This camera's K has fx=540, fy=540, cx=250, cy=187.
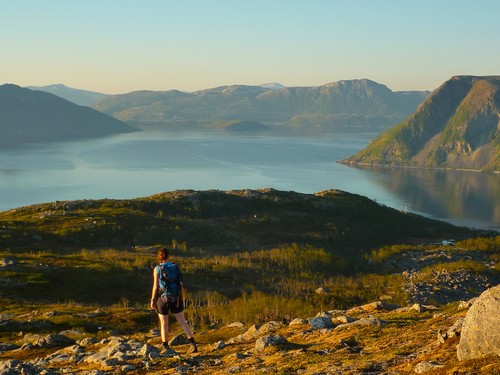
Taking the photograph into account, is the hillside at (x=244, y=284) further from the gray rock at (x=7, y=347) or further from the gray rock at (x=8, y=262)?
the gray rock at (x=8, y=262)

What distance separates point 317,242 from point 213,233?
15.9m

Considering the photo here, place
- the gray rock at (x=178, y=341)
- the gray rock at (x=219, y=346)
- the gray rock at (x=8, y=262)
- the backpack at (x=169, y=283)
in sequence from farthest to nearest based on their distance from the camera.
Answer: the gray rock at (x=8, y=262) → the gray rock at (x=178, y=341) → the gray rock at (x=219, y=346) → the backpack at (x=169, y=283)

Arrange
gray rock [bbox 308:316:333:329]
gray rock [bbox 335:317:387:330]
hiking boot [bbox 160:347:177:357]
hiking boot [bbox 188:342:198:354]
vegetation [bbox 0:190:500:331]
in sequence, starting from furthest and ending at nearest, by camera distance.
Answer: vegetation [bbox 0:190:500:331] → gray rock [bbox 308:316:333:329] → gray rock [bbox 335:317:387:330] → hiking boot [bbox 188:342:198:354] → hiking boot [bbox 160:347:177:357]

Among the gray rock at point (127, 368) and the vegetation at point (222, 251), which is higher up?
the gray rock at point (127, 368)

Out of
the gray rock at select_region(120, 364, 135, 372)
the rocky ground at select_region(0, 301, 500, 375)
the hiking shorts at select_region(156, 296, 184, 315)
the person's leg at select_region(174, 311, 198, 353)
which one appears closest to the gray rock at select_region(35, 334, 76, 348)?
the rocky ground at select_region(0, 301, 500, 375)

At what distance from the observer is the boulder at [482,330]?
11008mm

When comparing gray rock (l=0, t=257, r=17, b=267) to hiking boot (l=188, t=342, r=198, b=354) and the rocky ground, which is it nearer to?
the rocky ground

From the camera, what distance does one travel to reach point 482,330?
11.1 meters

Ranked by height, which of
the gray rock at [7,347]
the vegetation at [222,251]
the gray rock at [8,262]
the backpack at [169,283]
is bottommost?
the vegetation at [222,251]

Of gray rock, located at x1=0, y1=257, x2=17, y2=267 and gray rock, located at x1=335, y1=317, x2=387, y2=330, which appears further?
gray rock, located at x1=0, y1=257, x2=17, y2=267

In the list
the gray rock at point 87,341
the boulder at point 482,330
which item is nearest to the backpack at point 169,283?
the gray rock at point 87,341

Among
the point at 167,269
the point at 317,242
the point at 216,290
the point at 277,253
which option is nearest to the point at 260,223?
the point at 317,242

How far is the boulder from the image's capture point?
1101 centimetres

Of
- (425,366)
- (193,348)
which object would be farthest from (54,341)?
(425,366)
